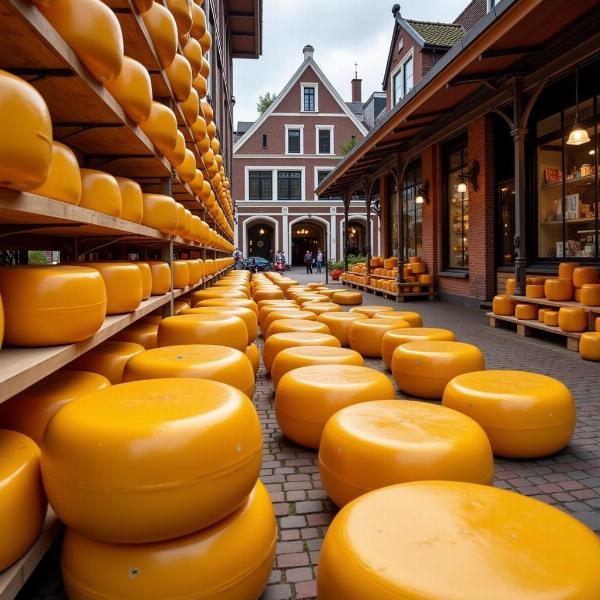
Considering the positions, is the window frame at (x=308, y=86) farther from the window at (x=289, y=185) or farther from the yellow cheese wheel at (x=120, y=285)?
the yellow cheese wheel at (x=120, y=285)

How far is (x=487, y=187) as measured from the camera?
11.3 m

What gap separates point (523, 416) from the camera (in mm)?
3199

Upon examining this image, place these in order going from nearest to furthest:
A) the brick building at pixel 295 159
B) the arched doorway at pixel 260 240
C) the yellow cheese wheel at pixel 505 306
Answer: the yellow cheese wheel at pixel 505 306 → the brick building at pixel 295 159 → the arched doorway at pixel 260 240

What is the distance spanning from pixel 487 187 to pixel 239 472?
1113 centimetres

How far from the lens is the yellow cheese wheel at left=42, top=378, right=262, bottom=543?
1.58 meters

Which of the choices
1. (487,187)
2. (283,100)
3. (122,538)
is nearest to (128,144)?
(122,538)

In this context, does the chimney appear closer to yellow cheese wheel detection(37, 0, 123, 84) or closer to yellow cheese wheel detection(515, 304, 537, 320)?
yellow cheese wheel detection(515, 304, 537, 320)

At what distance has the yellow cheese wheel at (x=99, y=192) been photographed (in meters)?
2.98

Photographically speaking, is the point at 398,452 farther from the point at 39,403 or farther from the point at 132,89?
the point at 132,89

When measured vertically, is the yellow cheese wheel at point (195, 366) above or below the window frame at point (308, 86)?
below

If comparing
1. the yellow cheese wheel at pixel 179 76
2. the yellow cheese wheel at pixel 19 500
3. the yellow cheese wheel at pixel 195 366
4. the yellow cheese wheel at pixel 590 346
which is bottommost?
the yellow cheese wheel at pixel 590 346

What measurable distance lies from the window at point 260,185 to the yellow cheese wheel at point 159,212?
3372 cm

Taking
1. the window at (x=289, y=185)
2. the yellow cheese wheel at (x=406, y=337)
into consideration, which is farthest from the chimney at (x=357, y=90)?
the yellow cheese wheel at (x=406, y=337)

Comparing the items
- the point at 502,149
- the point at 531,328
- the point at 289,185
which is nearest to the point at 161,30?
the point at 531,328
